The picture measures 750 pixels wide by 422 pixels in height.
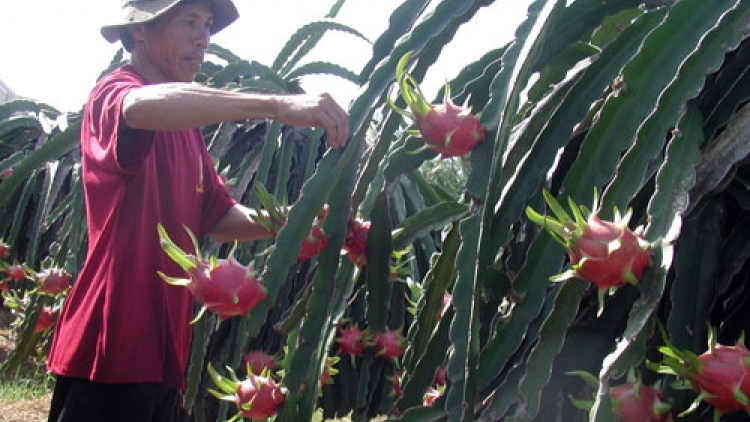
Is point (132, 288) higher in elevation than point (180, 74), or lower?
lower

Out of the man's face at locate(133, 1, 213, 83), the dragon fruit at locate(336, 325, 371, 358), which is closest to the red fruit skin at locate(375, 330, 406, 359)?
the dragon fruit at locate(336, 325, 371, 358)

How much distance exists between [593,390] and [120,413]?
111cm

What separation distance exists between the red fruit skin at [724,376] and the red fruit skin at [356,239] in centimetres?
71

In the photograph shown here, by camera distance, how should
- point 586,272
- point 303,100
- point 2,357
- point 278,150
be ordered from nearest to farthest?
1. point 586,272
2. point 303,100
3. point 278,150
4. point 2,357

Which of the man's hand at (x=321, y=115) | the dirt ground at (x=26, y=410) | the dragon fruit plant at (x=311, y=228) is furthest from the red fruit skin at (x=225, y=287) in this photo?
the dirt ground at (x=26, y=410)

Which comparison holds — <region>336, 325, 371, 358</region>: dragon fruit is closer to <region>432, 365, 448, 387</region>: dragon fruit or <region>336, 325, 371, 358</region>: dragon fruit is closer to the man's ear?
<region>432, 365, 448, 387</region>: dragon fruit

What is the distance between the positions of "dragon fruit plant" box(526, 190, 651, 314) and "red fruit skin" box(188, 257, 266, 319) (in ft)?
1.63

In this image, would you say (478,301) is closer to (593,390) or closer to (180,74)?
(593,390)

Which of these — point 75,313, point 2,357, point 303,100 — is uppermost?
point 303,100

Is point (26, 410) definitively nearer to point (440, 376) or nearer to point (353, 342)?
point (353, 342)

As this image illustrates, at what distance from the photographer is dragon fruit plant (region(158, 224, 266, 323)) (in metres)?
1.22

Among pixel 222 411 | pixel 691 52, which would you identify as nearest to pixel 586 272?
pixel 691 52

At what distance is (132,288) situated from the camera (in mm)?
1814

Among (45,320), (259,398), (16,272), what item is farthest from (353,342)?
(16,272)
